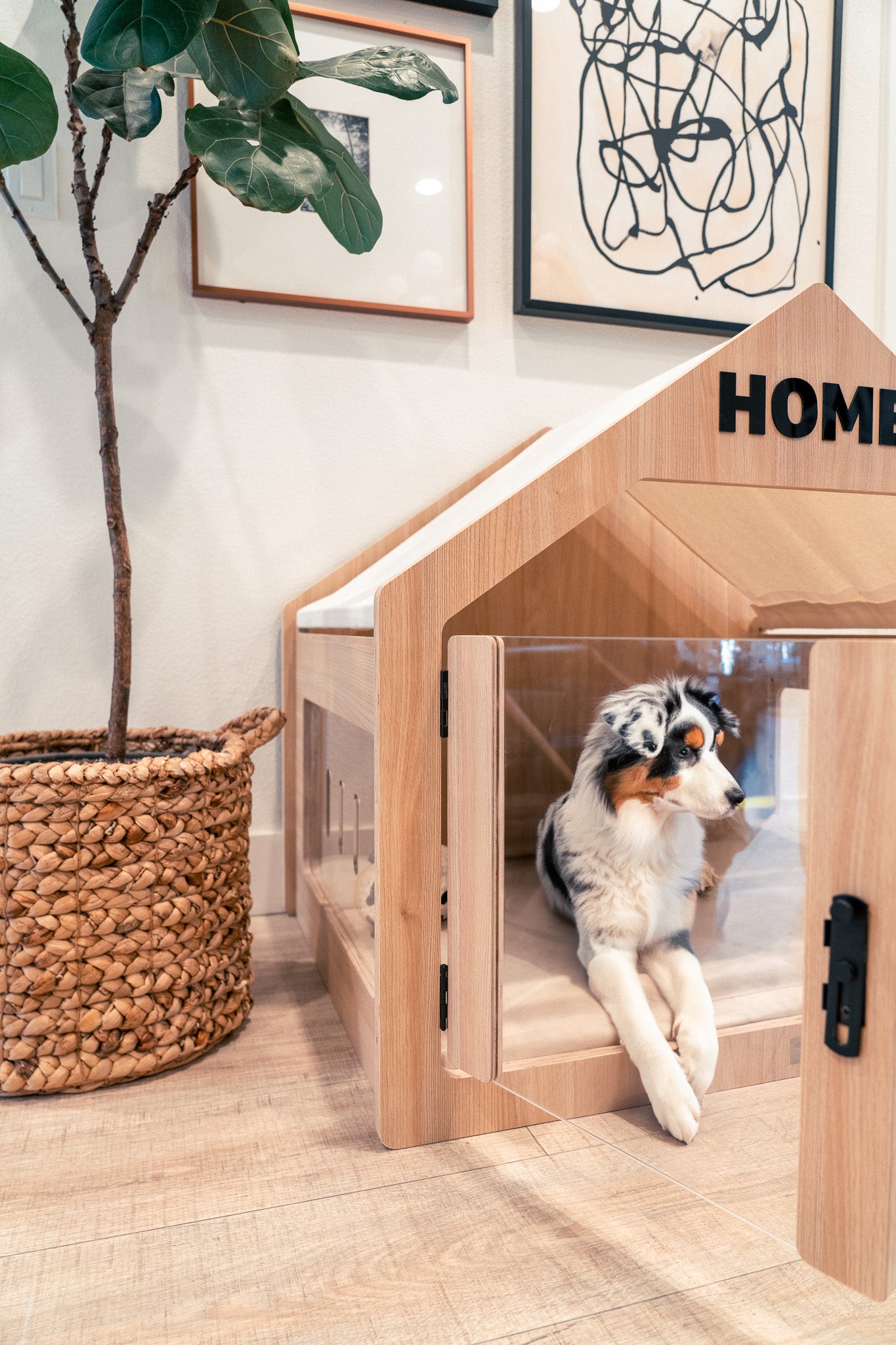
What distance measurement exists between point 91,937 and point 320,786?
1.20 ft

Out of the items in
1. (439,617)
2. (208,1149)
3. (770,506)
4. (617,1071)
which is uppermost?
(770,506)

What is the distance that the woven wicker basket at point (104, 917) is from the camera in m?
→ 0.77

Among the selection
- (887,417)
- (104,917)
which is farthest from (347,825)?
(887,417)

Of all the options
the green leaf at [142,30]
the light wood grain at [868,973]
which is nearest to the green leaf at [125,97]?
the green leaf at [142,30]

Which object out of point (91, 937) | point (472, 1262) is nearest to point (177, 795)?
point (91, 937)

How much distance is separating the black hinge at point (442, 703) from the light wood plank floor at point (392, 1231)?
33 centimetres

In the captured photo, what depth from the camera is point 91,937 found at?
79 cm

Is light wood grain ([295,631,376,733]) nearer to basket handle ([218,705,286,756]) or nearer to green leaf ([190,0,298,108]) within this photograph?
basket handle ([218,705,286,756])

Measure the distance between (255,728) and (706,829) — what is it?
0.56 meters

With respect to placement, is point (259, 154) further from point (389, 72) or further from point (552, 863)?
point (552, 863)

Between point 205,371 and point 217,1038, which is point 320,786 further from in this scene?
point 205,371

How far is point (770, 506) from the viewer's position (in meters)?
0.87

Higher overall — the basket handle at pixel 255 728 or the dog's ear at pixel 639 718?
the dog's ear at pixel 639 718

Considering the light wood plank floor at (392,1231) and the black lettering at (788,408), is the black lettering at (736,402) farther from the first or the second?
the light wood plank floor at (392,1231)
